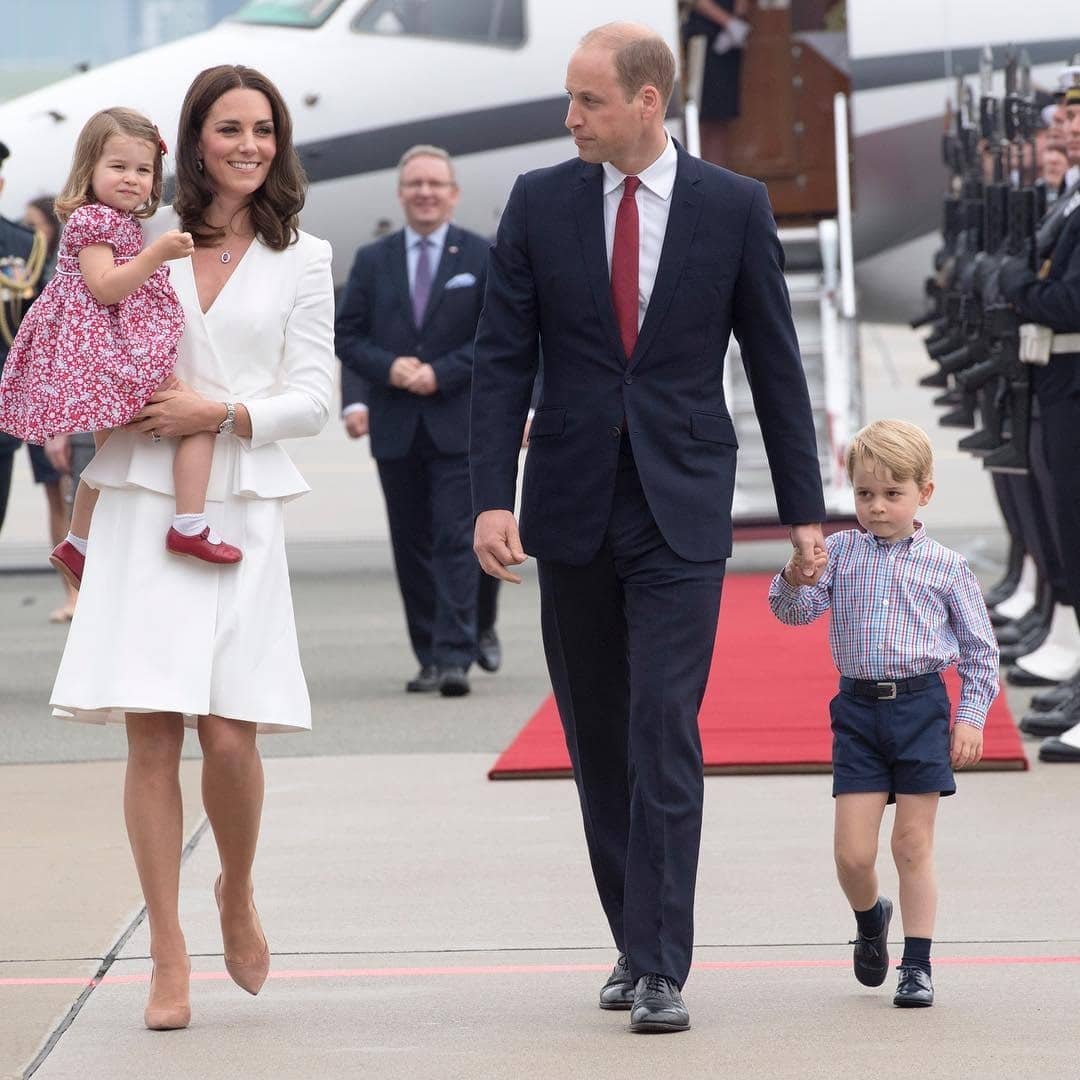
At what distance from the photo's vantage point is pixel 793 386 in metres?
4.06

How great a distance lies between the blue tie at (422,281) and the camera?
26.5 ft

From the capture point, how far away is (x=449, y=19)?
38.6 feet

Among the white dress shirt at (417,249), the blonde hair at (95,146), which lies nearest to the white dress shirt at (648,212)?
the blonde hair at (95,146)

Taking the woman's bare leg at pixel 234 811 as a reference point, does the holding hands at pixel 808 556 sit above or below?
above

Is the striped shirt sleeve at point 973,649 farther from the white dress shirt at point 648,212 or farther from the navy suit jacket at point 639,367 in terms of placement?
the white dress shirt at point 648,212

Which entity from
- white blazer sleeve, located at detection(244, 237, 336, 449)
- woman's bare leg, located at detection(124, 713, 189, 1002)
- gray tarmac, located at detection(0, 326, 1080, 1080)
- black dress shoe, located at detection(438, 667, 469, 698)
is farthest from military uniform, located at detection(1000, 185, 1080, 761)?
woman's bare leg, located at detection(124, 713, 189, 1002)

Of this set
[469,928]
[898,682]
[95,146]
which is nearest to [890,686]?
[898,682]

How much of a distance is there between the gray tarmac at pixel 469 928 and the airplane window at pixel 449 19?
499 centimetres

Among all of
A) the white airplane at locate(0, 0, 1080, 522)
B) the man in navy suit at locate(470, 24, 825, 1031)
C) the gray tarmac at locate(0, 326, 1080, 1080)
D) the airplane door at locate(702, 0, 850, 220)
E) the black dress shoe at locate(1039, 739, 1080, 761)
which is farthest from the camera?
the airplane door at locate(702, 0, 850, 220)

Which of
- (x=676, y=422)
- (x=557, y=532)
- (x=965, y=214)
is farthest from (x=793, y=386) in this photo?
(x=965, y=214)

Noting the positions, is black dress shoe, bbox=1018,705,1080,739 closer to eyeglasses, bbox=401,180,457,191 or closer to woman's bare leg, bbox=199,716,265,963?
eyeglasses, bbox=401,180,457,191

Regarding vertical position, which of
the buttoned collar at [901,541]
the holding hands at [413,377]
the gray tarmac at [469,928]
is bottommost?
the gray tarmac at [469,928]

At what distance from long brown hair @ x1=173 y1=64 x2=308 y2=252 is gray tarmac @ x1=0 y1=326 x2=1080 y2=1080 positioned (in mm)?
718

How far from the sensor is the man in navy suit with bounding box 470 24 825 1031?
393 cm
